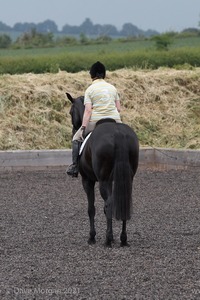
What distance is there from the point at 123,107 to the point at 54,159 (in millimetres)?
3615

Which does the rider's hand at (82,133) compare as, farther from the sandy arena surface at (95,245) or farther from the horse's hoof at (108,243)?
the horse's hoof at (108,243)

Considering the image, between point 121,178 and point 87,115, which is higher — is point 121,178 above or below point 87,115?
below

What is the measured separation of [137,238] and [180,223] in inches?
46.9

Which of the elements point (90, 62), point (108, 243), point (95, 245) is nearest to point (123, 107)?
point (90, 62)

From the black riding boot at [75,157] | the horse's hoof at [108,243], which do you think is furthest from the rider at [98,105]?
the horse's hoof at [108,243]

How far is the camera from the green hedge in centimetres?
2341

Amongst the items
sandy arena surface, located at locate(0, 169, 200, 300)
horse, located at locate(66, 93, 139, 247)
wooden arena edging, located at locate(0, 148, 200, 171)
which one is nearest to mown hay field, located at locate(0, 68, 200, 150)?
wooden arena edging, located at locate(0, 148, 200, 171)

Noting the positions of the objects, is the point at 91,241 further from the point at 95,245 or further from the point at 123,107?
the point at 123,107

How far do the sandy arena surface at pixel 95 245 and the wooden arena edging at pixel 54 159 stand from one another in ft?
1.52

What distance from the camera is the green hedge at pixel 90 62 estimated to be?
23.4 m

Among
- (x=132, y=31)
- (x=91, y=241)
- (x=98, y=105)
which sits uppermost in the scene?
(x=98, y=105)

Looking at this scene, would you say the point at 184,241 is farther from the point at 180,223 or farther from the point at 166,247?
the point at 180,223

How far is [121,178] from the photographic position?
9.79 m

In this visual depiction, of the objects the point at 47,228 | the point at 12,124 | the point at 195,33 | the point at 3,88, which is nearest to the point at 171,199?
the point at 47,228
